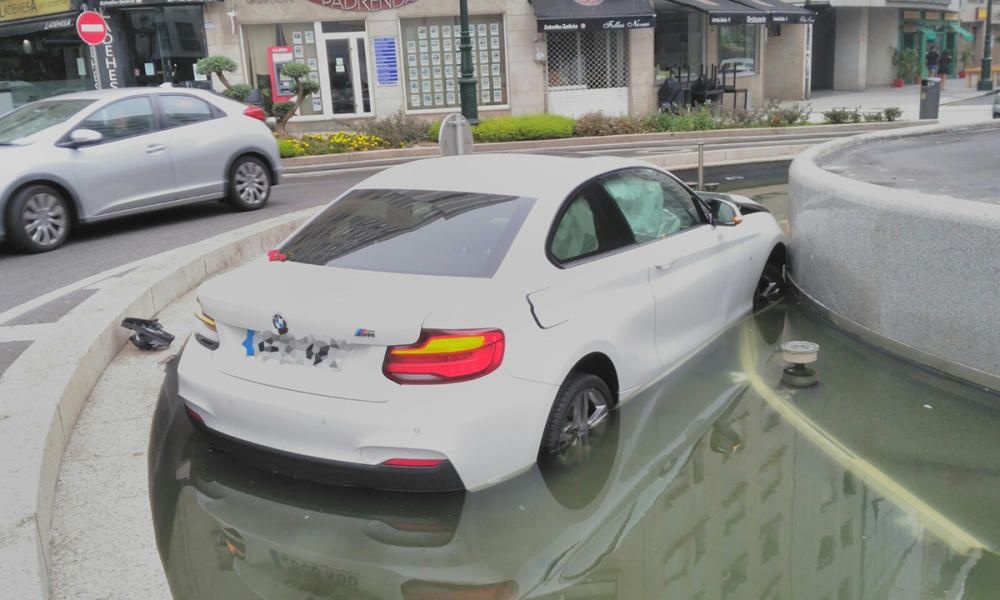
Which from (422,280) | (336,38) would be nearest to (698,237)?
(422,280)

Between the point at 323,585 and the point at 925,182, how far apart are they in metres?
6.12

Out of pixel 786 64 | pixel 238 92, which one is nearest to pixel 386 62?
pixel 238 92

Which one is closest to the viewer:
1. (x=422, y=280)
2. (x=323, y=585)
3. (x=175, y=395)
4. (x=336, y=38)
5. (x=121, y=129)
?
(x=323, y=585)

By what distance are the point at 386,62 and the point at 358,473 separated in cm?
2233

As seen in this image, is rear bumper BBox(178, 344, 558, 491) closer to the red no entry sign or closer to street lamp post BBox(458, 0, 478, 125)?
street lamp post BBox(458, 0, 478, 125)

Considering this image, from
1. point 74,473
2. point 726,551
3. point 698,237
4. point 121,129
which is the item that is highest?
point 121,129

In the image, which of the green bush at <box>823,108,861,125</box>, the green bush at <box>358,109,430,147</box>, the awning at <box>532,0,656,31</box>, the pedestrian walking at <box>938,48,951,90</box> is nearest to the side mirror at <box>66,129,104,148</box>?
the green bush at <box>358,109,430,147</box>

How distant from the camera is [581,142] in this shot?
69.3 ft

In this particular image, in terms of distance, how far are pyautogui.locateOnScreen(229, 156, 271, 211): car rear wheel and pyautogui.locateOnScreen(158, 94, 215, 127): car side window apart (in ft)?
2.16

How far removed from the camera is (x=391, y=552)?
4020 millimetres

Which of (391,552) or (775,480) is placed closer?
(391,552)

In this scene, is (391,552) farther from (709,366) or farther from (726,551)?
(709,366)

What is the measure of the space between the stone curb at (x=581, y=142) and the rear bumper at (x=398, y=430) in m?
15.1

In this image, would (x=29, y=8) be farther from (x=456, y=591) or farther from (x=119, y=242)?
(x=456, y=591)
